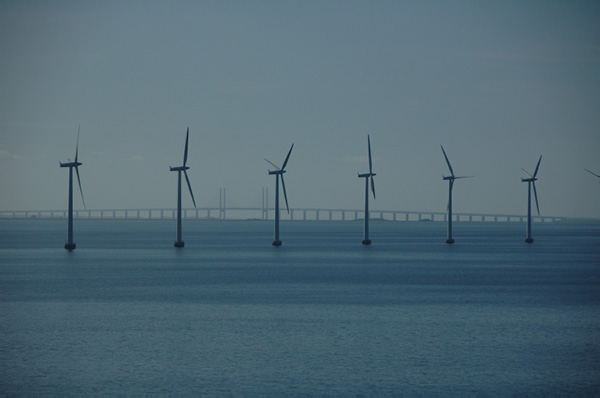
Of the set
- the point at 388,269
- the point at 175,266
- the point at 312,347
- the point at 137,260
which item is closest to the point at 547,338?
the point at 312,347

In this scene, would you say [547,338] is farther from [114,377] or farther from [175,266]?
[175,266]

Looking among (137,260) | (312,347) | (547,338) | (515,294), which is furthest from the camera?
(137,260)

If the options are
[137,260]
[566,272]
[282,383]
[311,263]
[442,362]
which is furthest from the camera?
[137,260]

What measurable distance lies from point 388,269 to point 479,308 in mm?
32029

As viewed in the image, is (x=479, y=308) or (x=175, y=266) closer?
(x=479, y=308)

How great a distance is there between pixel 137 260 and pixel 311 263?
20107 mm

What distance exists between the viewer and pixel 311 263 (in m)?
79.9

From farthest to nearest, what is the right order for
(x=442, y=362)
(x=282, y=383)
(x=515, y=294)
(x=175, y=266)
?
(x=175, y=266) → (x=515, y=294) → (x=442, y=362) → (x=282, y=383)

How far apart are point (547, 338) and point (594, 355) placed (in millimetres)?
4105

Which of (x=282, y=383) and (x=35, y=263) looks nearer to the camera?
(x=282, y=383)

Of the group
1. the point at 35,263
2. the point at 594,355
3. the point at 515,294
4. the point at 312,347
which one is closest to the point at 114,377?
the point at 312,347

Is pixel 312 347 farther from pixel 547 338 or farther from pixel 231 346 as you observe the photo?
pixel 547 338

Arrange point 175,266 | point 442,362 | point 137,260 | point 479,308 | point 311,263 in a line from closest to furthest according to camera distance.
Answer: point 442,362 → point 479,308 → point 175,266 → point 311,263 → point 137,260

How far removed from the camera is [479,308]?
3962 cm
